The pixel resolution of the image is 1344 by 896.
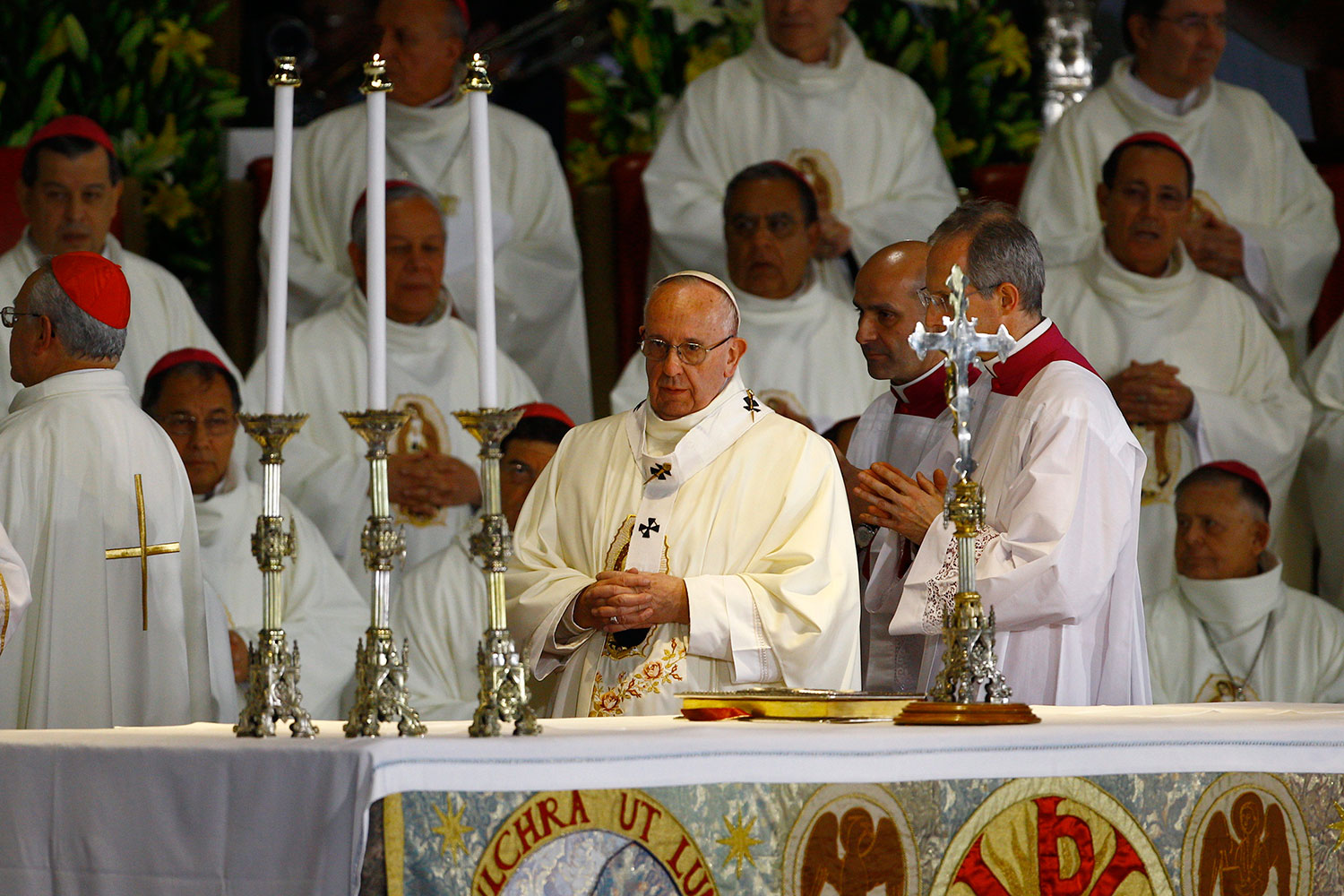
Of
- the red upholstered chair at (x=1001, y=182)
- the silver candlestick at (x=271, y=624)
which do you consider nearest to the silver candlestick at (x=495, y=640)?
the silver candlestick at (x=271, y=624)

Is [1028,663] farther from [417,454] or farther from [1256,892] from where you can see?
[417,454]

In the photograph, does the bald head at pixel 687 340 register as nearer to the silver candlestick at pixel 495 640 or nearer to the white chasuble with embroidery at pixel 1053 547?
the white chasuble with embroidery at pixel 1053 547

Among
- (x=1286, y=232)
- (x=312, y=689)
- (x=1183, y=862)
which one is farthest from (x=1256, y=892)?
(x=1286, y=232)

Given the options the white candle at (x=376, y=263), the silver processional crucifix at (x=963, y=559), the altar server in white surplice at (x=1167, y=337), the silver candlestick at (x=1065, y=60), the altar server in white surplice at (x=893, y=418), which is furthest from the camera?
the silver candlestick at (x=1065, y=60)

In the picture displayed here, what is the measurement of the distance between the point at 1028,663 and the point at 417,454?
3431 millimetres

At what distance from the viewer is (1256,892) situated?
2898 mm

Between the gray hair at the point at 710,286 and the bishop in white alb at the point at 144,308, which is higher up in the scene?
the bishop in white alb at the point at 144,308

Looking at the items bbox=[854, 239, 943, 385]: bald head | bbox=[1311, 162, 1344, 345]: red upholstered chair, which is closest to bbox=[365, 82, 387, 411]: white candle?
bbox=[854, 239, 943, 385]: bald head

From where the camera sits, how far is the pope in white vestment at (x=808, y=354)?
716cm

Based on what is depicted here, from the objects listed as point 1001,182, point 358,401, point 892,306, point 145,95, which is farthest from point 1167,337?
point 145,95

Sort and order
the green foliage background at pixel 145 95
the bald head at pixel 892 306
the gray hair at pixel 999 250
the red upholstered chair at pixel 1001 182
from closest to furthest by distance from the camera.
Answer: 1. the gray hair at pixel 999 250
2. the bald head at pixel 892 306
3. the green foliage background at pixel 145 95
4. the red upholstered chair at pixel 1001 182

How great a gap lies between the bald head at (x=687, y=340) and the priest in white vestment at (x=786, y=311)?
8.83 feet

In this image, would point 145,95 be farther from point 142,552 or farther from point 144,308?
point 142,552

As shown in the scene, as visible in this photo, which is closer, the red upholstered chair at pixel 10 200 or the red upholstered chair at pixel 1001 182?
the red upholstered chair at pixel 10 200
